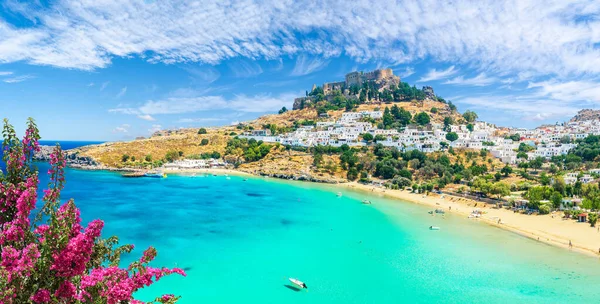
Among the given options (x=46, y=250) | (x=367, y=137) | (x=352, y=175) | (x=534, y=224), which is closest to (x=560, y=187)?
(x=534, y=224)

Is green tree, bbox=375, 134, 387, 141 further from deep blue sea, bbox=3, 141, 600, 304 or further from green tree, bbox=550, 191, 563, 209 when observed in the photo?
green tree, bbox=550, 191, 563, 209

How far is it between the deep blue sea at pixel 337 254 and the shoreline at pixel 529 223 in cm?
185

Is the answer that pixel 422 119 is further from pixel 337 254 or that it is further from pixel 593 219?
pixel 337 254

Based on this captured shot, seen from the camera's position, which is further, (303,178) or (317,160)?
(317,160)

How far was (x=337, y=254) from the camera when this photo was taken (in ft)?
88.7

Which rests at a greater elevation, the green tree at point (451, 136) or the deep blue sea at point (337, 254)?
the green tree at point (451, 136)

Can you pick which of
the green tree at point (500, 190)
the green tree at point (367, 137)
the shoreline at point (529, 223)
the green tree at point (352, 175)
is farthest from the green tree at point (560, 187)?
the green tree at point (367, 137)

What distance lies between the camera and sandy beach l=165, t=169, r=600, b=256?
3072 cm

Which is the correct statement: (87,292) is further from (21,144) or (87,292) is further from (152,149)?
(152,149)

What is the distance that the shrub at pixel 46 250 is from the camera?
178 inches

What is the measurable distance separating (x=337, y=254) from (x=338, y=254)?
0.27 feet

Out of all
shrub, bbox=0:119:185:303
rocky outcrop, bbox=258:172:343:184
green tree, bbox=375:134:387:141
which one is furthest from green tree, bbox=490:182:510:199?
shrub, bbox=0:119:185:303

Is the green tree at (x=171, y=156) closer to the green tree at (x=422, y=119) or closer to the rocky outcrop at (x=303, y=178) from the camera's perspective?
the rocky outcrop at (x=303, y=178)

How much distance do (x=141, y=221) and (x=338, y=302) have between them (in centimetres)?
2587
